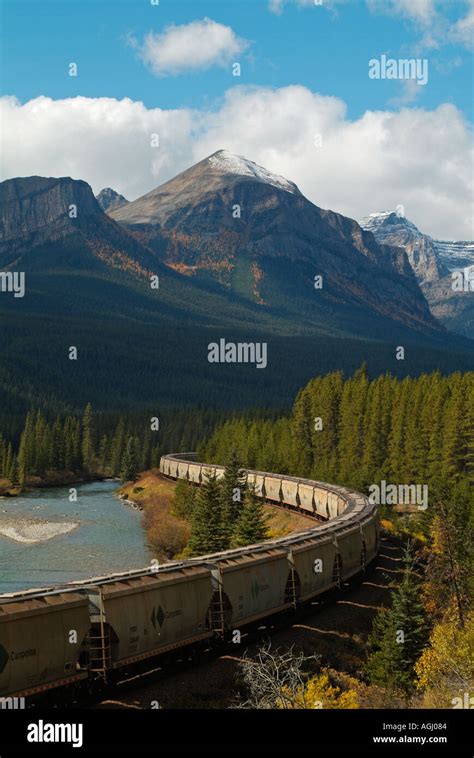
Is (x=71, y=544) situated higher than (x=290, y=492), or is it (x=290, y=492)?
(x=290, y=492)

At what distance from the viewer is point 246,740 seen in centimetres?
1420

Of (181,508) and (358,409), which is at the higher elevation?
(358,409)

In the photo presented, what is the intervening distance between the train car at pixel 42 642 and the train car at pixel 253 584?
8225 mm

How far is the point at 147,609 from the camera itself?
2766 centimetres

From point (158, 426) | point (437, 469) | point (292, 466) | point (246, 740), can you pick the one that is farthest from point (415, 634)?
point (158, 426)

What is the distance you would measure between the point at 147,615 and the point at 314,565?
15.3m

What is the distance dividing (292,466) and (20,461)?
43.7m

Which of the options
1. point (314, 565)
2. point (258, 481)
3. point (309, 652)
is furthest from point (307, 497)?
point (309, 652)

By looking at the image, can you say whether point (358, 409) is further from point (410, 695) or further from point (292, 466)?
point (410, 695)

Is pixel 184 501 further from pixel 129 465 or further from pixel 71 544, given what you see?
pixel 129 465

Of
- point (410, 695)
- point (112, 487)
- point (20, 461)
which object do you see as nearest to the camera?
point (410, 695)

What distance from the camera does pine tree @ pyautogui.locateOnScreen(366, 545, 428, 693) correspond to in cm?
3178

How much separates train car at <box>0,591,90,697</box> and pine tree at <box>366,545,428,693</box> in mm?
12940

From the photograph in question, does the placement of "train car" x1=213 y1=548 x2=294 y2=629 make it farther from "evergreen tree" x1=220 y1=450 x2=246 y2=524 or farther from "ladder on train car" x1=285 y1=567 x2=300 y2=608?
"evergreen tree" x1=220 y1=450 x2=246 y2=524
